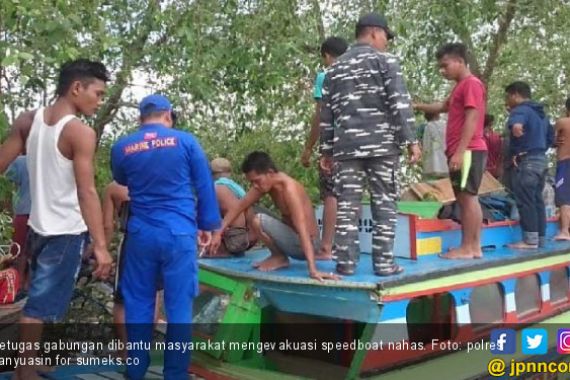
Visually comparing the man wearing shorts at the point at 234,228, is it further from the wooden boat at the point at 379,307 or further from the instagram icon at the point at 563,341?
the instagram icon at the point at 563,341

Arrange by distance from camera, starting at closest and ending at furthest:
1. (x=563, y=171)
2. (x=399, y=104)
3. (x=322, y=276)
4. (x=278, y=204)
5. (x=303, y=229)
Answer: (x=322, y=276), (x=399, y=104), (x=303, y=229), (x=278, y=204), (x=563, y=171)

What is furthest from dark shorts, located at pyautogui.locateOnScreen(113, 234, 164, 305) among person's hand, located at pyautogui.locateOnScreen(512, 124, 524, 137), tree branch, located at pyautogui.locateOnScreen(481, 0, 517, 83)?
tree branch, located at pyautogui.locateOnScreen(481, 0, 517, 83)

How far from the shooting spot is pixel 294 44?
18.7 ft

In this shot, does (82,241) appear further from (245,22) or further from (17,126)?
(245,22)

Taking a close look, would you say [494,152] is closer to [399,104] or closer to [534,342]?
[534,342]

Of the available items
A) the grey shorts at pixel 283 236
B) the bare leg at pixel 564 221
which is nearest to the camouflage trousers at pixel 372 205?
the grey shorts at pixel 283 236

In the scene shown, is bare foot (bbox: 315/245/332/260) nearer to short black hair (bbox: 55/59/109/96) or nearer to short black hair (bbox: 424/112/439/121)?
short black hair (bbox: 424/112/439/121)

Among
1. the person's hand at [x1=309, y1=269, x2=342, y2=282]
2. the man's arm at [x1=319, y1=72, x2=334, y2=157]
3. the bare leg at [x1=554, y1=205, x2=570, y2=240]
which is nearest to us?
the person's hand at [x1=309, y1=269, x2=342, y2=282]

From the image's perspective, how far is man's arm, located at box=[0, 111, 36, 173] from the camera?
3656 millimetres

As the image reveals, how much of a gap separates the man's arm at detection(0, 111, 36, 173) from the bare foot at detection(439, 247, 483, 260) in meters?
2.71

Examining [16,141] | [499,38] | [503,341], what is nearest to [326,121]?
[16,141]

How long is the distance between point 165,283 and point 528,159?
3335mm

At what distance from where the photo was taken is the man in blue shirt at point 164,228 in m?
3.58

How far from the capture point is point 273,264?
14.1 ft
